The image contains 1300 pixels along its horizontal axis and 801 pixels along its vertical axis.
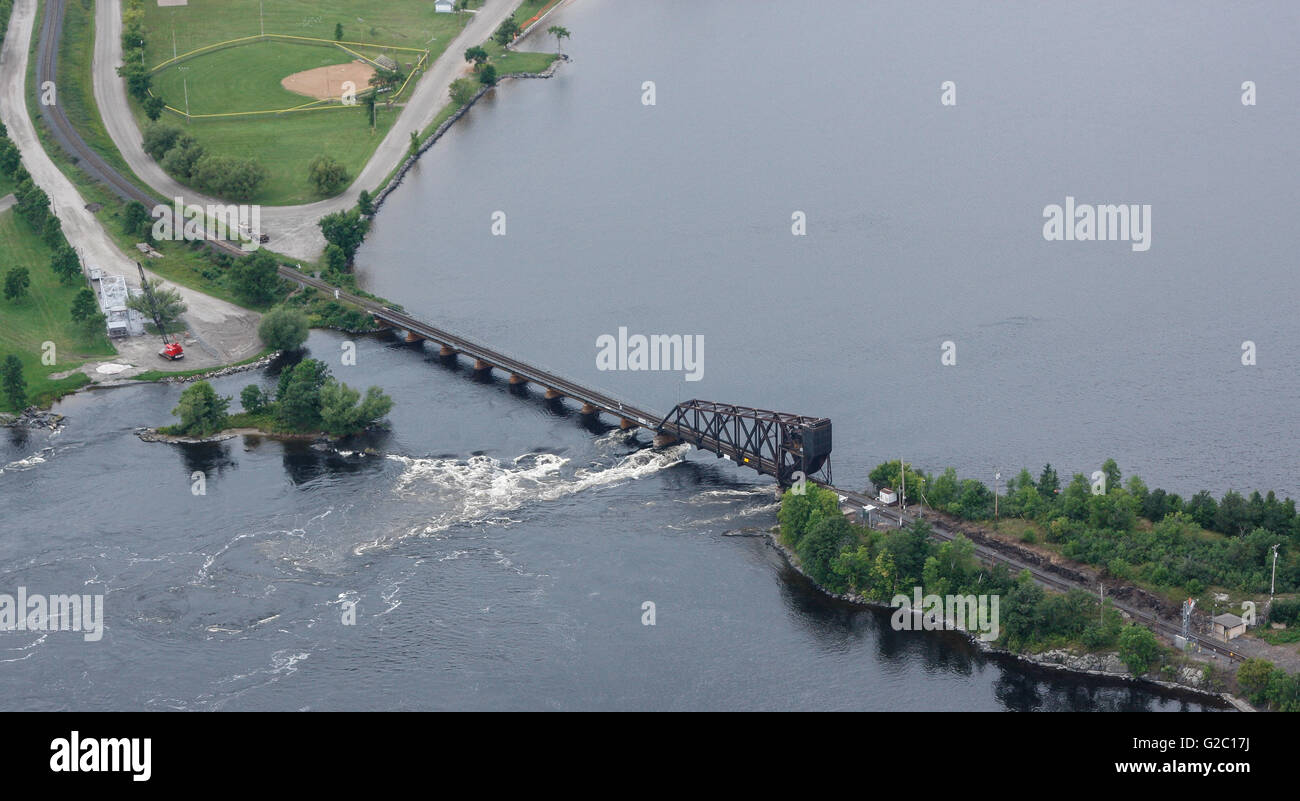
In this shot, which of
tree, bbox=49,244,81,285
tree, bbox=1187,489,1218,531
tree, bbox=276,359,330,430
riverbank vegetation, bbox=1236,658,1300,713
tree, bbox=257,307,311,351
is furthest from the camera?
tree, bbox=49,244,81,285

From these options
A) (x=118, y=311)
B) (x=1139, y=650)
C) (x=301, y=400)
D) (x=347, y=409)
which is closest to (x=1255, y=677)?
(x=1139, y=650)

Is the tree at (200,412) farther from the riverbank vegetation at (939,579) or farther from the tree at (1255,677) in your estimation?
the tree at (1255,677)

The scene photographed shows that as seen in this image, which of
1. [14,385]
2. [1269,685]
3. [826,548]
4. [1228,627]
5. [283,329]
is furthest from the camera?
[283,329]

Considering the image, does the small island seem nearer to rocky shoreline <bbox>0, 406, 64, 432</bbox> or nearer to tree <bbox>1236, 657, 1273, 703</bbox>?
rocky shoreline <bbox>0, 406, 64, 432</bbox>

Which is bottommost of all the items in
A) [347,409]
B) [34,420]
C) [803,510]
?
[803,510]

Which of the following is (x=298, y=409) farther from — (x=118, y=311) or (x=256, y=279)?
(x=118, y=311)

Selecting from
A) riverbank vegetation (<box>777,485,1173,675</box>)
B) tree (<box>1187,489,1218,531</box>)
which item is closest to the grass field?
riverbank vegetation (<box>777,485,1173,675</box>)
